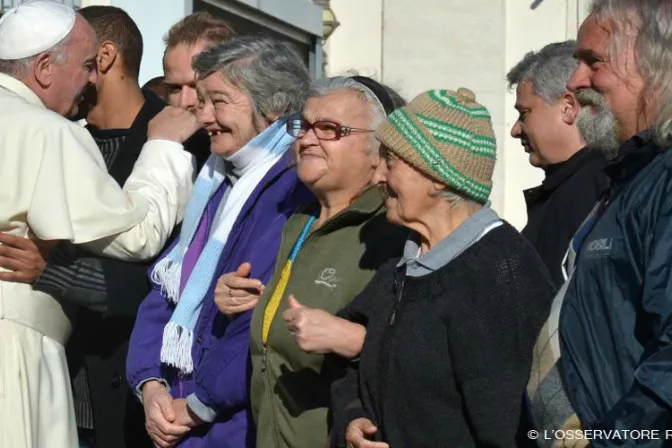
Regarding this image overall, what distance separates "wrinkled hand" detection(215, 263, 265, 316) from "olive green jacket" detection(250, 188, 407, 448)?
120 millimetres

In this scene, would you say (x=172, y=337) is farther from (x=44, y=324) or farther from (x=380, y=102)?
(x=380, y=102)

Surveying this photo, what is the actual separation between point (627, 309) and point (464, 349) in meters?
0.57

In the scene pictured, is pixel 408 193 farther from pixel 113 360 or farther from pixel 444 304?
pixel 113 360

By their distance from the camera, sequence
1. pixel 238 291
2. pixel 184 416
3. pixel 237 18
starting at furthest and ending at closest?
pixel 237 18 < pixel 184 416 < pixel 238 291

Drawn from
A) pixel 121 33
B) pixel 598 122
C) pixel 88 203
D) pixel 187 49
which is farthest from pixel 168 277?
pixel 598 122

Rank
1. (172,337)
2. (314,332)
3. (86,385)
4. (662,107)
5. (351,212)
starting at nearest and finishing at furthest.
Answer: (662,107), (314,332), (351,212), (172,337), (86,385)

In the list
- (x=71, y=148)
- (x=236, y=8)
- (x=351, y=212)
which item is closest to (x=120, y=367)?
(x=71, y=148)

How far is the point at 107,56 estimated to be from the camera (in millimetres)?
5066

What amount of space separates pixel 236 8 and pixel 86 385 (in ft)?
12.4

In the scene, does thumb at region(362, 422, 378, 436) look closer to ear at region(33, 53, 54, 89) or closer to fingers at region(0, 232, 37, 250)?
fingers at region(0, 232, 37, 250)

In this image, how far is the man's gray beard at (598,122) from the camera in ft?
9.91

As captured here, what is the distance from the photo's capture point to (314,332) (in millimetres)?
3475

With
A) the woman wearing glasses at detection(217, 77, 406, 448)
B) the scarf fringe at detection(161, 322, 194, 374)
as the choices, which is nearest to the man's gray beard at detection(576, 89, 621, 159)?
the woman wearing glasses at detection(217, 77, 406, 448)

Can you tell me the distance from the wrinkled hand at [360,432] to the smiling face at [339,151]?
2.74ft
